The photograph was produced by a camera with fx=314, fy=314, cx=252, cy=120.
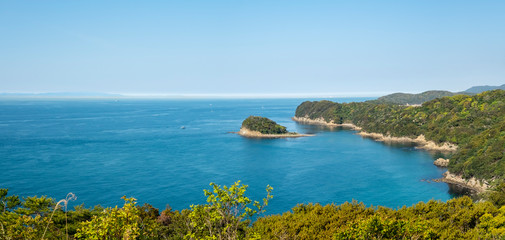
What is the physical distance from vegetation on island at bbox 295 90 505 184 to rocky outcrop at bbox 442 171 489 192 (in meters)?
1.10

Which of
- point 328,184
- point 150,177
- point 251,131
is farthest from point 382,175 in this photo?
point 251,131

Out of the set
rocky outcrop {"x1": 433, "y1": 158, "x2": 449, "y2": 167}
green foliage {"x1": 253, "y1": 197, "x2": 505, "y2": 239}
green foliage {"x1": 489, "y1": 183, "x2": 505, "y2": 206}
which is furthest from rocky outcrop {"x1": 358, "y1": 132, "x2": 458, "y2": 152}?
green foliage {"x1": 253, "y1": 197, "x2": 505, "y2": 239}

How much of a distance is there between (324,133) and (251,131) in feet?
130

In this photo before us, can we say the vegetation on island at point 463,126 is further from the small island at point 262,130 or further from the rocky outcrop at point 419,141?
the small island at point 262,130

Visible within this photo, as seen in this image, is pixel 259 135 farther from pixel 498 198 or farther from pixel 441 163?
pixel 498 198

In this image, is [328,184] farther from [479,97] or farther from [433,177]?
[479,97]

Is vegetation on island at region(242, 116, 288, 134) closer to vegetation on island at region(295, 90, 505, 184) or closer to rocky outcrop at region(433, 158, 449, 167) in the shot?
vegetation on island at region(295, 90, 505, 184)

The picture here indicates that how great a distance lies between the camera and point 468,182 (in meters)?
69.4

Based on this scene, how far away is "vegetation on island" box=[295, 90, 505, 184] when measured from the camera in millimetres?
69062

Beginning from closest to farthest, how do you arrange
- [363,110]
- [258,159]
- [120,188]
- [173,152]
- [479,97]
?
[120,188] < [258,159] < [173,152] < [479,97] < [363,110]

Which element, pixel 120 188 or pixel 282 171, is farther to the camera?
pixel 282 171

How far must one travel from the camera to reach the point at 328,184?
77.1 metres

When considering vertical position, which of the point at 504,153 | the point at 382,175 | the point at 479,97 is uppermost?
the point at 479,97

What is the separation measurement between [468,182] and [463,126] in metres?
52.7
